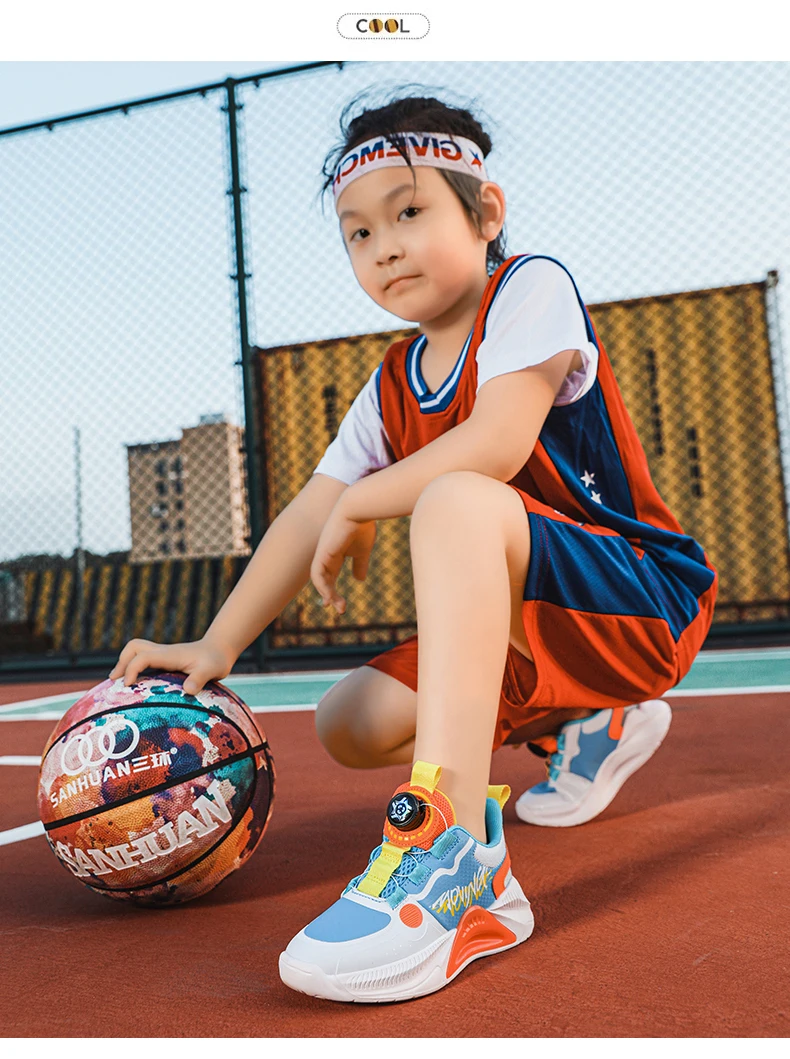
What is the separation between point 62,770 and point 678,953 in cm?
85

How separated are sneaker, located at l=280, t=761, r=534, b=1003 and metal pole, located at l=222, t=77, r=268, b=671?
368 centimetres

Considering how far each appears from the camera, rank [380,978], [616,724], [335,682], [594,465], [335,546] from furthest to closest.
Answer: [335,682], [616,724], [594,465], [335,546], [380,978]

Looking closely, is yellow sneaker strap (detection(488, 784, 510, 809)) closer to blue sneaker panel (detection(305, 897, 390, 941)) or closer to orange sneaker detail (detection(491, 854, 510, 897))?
orange sneaker detail (detection(491, 854, 510, 897))

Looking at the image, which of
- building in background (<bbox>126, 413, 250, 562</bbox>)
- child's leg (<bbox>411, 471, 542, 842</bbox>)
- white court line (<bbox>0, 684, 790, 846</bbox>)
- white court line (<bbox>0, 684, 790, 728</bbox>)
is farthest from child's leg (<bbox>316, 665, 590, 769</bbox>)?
building in background (<bbox>126, 413, 250, 562</bbox>)

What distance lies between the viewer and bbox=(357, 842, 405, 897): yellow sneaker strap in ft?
3.45

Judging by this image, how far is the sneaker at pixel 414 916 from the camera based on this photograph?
0.96 meters

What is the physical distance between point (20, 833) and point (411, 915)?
113cm

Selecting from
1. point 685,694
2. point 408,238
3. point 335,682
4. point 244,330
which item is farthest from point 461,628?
point 244,330

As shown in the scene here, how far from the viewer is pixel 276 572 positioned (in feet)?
5.34

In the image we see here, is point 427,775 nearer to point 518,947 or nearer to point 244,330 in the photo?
point 518,947

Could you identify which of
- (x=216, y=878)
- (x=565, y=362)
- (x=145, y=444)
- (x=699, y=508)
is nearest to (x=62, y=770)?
(x=216, y=878)

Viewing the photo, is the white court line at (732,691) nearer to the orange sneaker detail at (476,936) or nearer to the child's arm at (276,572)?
the child's arm at (276,572)

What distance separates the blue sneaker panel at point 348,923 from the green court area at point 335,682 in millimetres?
2473

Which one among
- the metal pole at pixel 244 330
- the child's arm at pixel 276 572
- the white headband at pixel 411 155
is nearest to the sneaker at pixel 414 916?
the child's arm at pixel 276 572
